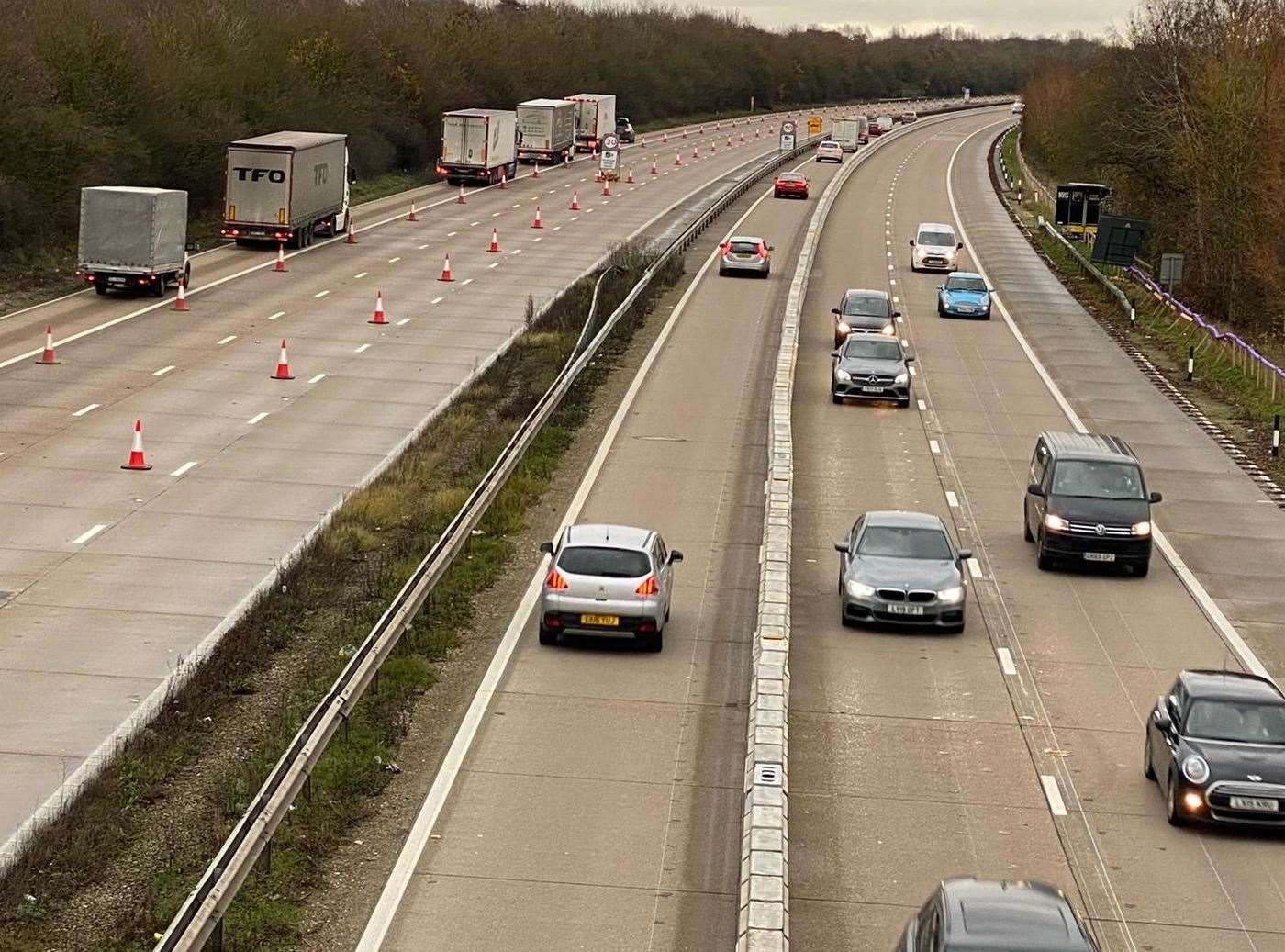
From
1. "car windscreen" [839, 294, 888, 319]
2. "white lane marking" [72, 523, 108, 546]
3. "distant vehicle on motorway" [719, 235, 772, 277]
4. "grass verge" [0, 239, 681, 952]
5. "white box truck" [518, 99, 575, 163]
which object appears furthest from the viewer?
"white box truck" [518, 99, 575, 163]

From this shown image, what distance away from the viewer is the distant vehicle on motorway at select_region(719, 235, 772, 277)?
61.4m

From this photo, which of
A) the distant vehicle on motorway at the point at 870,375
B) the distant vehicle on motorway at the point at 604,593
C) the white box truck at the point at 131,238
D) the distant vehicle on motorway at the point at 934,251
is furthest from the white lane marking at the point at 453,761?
the distant vehicle on motorway at the point at 934,251

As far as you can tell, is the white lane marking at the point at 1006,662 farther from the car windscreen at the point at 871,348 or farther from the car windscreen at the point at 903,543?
the car windscreen at the point at 871,348

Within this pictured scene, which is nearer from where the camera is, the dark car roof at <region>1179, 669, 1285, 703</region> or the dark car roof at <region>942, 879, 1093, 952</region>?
the dark car roof at <region>942, 879, 1093, 952</region>

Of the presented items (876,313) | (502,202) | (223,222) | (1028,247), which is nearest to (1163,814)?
(876,313)

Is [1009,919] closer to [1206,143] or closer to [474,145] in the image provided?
[1206,143]

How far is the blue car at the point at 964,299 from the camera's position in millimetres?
55469

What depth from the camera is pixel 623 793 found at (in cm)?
1852

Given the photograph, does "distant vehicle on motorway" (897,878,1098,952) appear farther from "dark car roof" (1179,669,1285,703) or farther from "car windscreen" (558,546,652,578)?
"car windscreen" (558,546,652,578)

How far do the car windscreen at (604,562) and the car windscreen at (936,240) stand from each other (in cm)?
4447

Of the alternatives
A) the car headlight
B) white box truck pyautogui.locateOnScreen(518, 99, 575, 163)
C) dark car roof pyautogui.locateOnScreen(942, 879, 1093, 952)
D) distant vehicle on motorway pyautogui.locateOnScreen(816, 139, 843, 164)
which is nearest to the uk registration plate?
the car headlight

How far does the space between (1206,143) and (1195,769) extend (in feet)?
189

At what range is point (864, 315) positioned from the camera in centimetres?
4900

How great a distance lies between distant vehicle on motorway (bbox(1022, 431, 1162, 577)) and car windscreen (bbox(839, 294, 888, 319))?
2029 cm
